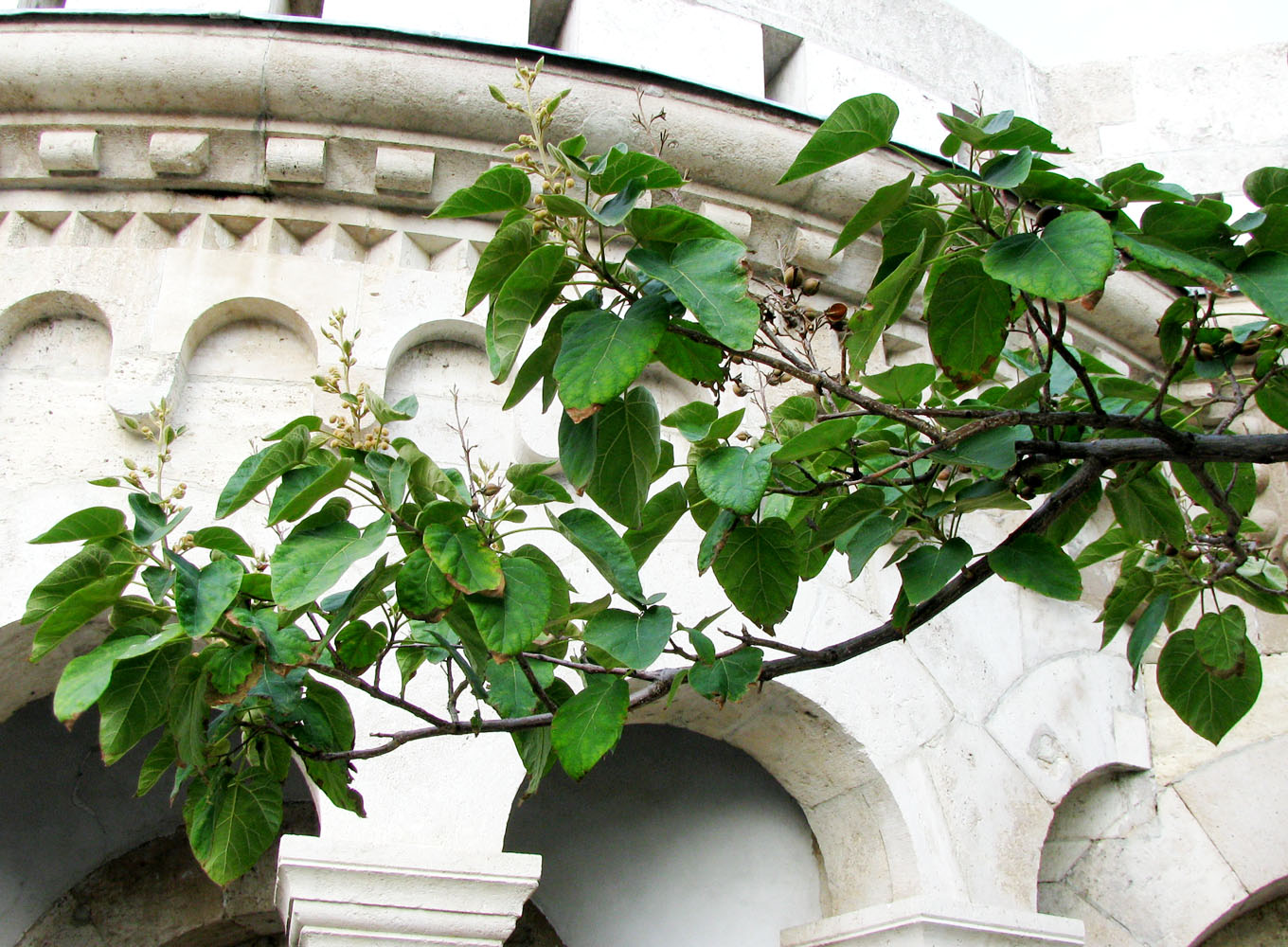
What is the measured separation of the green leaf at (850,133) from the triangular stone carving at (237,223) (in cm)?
160

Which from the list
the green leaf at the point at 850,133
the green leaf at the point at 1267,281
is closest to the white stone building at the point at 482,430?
the green leaf at the point at 850,133

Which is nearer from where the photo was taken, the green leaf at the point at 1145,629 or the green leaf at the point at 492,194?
the green leaf at the point at 492,194

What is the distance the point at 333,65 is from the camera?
2271 millimetres

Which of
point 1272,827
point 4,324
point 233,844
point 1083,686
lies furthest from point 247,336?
point 1272,827

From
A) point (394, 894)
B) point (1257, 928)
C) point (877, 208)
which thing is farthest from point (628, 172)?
point (1257, 928)

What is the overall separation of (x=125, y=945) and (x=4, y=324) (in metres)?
1.54

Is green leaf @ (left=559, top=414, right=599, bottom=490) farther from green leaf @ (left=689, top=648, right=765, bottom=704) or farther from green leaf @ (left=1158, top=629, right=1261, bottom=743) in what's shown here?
green leaf @ (left=1158, top=629, right=1261, bottom=743)

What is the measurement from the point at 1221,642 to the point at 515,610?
94 centimetres

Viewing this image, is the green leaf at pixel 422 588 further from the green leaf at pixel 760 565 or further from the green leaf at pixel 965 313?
the green leaf at pixel 965 313

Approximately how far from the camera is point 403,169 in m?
2.31

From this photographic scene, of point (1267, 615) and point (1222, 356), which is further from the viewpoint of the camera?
point (1267, 615)

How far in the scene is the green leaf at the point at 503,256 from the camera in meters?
1.00

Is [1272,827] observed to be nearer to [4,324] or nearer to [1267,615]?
[1267,615]

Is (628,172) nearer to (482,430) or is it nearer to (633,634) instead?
(633,634)
